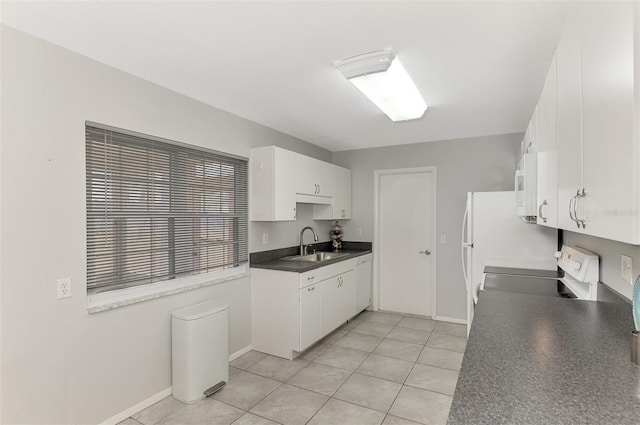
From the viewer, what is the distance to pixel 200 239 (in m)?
2.94

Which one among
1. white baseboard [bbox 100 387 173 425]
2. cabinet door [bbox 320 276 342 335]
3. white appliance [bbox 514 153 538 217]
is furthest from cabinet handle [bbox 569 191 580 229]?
white baseboard [bbox 100 387 173 425]

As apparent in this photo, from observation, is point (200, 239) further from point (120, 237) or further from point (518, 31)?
point (518, 31)

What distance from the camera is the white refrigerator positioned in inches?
122

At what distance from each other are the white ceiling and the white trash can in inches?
70.5

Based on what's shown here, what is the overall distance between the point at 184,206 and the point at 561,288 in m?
2.94

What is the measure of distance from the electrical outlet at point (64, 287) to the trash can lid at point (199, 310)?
758mm

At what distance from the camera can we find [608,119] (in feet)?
2.94

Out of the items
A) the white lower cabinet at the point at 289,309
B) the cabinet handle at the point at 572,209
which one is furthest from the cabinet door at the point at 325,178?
the cabinet handle at the point at 572,209

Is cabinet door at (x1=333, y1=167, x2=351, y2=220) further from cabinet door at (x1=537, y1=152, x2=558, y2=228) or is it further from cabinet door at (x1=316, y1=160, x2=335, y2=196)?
cabinet door at (x1=537, y1=152, x2=558, y2=228)

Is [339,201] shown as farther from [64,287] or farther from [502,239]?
[64,287]

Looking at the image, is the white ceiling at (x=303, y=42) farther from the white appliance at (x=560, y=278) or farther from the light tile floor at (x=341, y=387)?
the light tile floor at (x=341, y=387)

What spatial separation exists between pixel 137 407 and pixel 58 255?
4.06 ft

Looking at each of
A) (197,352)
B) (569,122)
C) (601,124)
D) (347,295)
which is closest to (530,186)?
(569,122)

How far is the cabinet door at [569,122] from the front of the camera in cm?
119
